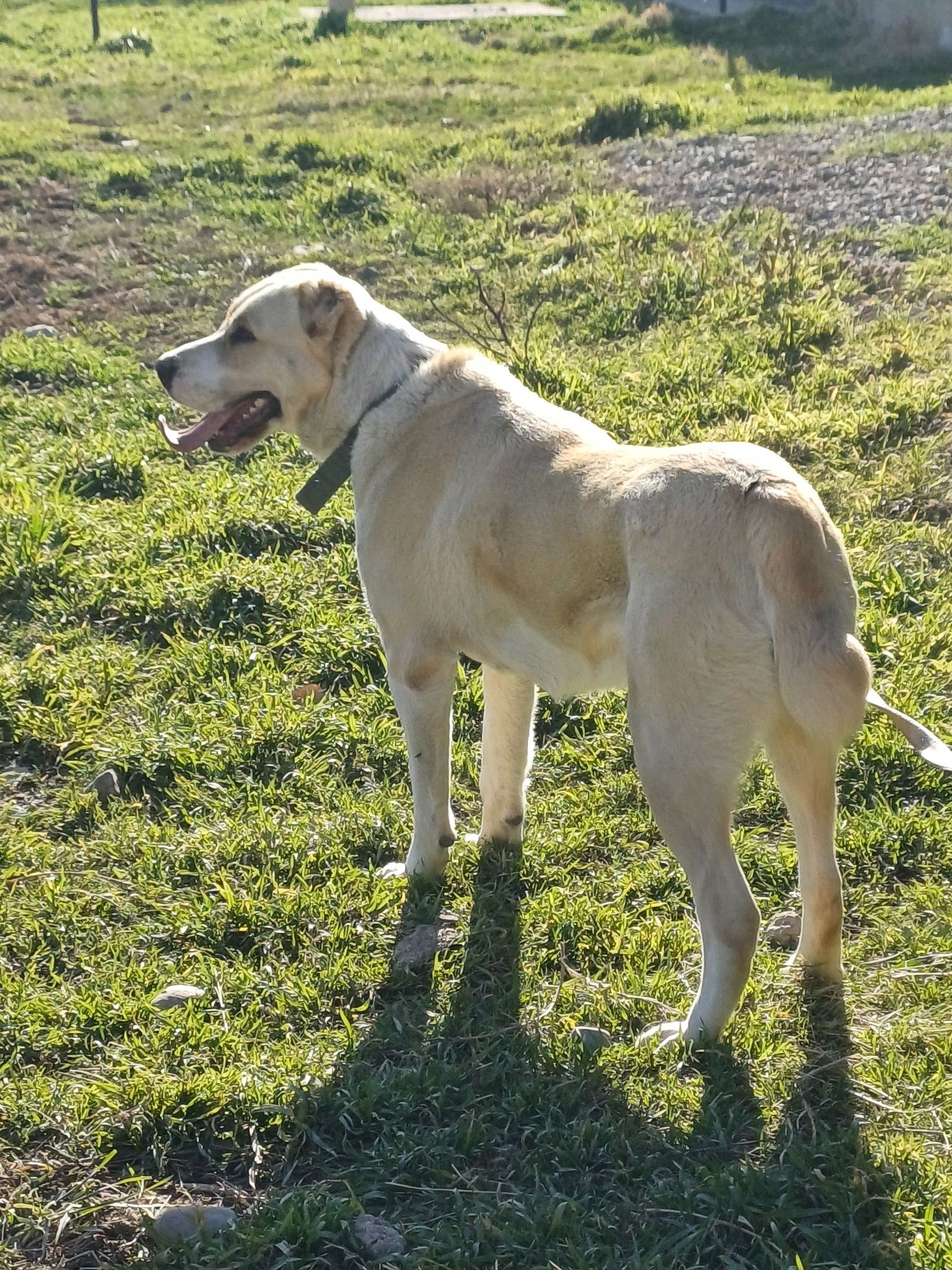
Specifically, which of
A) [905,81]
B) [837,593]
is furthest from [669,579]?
[905,81]

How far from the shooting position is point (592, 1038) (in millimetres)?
3455

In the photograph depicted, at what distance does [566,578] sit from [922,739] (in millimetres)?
963

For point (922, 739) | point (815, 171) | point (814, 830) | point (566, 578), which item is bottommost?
point (814, 830)

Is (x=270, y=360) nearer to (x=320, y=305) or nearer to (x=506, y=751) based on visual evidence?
(x=320, y=305)

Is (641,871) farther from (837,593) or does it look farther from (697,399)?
(697,399)

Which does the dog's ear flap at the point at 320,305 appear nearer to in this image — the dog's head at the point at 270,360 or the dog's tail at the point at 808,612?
the dog's head at the point at 270,360

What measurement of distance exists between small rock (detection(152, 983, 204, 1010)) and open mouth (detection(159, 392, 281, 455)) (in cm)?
171

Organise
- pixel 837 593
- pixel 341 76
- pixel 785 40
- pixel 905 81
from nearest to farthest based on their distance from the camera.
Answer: pixel 837 593 < pixel 905 81 < pixel 341 76 < pixel 785 40

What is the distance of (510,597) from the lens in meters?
3.67

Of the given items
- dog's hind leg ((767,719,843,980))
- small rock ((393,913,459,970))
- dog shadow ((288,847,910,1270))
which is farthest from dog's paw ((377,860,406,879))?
dog's hind leg ((767,719,843,980))

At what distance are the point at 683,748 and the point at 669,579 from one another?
0.40m

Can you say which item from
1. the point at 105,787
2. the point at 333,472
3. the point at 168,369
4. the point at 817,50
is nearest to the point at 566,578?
the point at 333,472

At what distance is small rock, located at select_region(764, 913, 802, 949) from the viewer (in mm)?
3850

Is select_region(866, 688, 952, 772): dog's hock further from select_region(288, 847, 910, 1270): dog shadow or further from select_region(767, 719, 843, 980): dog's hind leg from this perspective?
select_region(288, 847, 910, 1270): dog shadow
